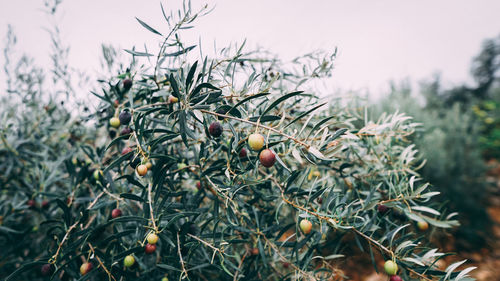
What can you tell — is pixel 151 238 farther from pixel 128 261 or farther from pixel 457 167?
pixel 457 167

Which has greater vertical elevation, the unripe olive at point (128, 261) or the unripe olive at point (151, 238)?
the unripe olive at point (151, 238)

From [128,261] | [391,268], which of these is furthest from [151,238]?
[391,268]

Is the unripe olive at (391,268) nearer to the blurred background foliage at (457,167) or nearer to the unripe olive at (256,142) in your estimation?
the unripe olive at (256,142)

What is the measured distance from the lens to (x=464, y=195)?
195 inches

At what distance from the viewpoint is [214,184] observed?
963 millimetres

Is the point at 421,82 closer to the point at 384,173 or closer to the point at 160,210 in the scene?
the point at 384,173

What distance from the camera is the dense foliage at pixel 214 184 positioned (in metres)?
0.91

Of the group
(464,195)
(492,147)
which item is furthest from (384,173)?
(492,147)

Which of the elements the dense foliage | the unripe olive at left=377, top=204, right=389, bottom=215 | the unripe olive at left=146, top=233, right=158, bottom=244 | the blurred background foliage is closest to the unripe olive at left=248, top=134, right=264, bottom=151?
the dense foliage

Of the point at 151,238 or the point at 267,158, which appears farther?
the point at 151,238

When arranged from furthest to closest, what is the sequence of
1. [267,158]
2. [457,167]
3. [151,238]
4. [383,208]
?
[457,167] → [383,208] → [151,238] → [267,158]

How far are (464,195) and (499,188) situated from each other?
2.49 meters

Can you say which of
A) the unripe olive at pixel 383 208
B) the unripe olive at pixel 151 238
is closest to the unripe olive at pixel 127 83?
the unripe olive at pixel 151 238

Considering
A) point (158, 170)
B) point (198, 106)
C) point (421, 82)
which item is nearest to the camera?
point (198, 106)
